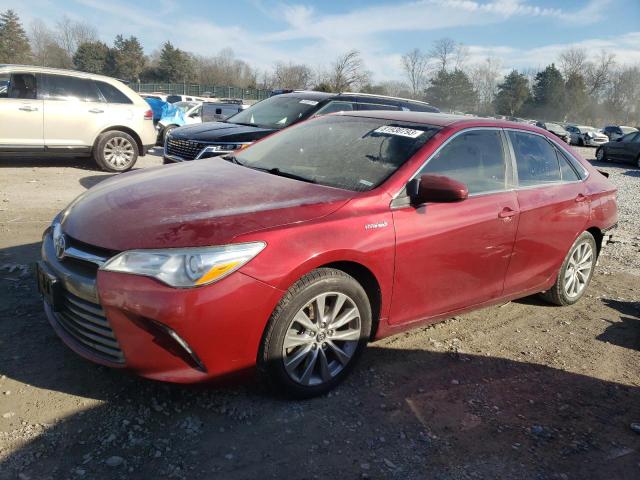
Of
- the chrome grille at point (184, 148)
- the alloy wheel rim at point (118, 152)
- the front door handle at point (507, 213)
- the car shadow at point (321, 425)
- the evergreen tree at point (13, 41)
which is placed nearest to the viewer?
the car shadow at point (321, 425)

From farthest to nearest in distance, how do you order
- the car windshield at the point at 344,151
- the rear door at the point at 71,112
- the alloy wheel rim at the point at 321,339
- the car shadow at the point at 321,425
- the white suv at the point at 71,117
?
the rear door at the point at 71,112, the white suv at the point at 71,117, the car windshield at the point at 344,151, the alloy wheel rim at the point at 321,339, the car shadow at the point at 321,425

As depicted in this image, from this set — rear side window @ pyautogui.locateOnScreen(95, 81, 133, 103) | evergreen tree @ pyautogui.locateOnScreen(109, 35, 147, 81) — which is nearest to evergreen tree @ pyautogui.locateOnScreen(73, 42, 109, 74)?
evergreen tree @ pyautogui.locateOnScreen(109, 35, 147, 81)

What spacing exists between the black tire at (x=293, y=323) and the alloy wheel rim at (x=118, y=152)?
26.1 ft

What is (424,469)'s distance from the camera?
8.24 feet

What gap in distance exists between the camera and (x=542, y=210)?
406 cm

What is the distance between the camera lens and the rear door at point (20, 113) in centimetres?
848

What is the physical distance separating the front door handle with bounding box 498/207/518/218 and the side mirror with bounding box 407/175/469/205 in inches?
23.7

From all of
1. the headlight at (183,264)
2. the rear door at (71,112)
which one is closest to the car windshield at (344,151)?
the headlight at (183,264)

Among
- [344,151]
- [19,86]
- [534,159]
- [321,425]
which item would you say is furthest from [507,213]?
[19,86]

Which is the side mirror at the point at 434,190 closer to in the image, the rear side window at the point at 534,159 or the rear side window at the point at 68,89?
the rear side window at the point at 534,159

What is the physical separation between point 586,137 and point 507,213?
35.3 m

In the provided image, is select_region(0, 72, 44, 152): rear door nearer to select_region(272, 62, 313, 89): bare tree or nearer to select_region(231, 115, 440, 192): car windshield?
select_region(231, 115, 440, 192): car windshield

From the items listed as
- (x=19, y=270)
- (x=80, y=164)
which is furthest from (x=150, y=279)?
(x=80, y=164)

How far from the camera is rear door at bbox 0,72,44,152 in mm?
8477
